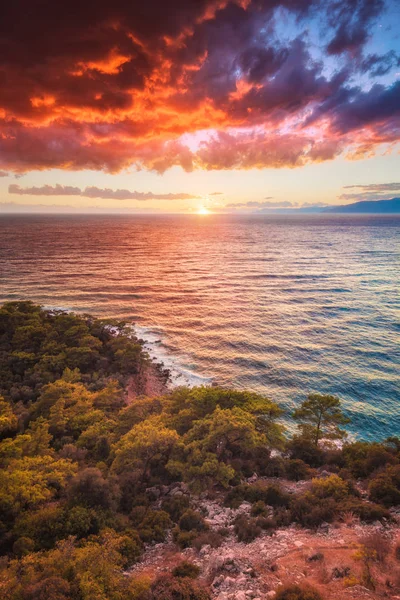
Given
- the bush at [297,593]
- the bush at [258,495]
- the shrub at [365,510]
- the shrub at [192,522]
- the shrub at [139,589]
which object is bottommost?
the bush at [258,495]

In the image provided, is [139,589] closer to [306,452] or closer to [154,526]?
[154,526]

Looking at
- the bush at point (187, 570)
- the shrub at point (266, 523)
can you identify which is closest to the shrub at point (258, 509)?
the shrub at point (266, 523)

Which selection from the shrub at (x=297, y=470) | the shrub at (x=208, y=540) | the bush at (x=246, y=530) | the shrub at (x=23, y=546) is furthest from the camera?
the shrub at (x=297, y=470)

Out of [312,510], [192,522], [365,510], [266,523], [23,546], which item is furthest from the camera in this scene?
[192,522]

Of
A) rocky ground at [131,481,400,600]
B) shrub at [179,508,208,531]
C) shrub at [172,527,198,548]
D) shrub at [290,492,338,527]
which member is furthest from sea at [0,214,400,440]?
shrub at [172,527,198,548]

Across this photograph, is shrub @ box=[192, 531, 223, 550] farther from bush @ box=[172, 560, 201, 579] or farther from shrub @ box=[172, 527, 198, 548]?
bush @ box=[172, 560, 201, 579]

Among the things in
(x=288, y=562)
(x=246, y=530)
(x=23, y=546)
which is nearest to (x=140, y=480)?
(x=23, y=546)

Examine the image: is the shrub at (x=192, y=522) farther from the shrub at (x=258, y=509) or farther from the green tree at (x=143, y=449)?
the green tree at (x=143, y=449)
